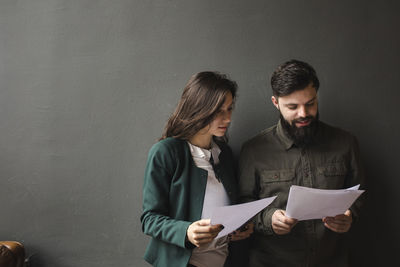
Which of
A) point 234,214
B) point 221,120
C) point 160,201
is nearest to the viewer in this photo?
point 234,214

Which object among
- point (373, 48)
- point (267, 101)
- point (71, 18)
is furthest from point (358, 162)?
point (71, 18)

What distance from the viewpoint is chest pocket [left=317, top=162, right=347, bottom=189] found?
1.46 metres

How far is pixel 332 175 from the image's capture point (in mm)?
1468

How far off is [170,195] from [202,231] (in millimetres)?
255

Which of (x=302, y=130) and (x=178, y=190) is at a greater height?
(x=302, y=130)

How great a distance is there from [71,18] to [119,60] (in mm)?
365

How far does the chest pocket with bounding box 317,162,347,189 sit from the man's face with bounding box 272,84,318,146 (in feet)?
0.49

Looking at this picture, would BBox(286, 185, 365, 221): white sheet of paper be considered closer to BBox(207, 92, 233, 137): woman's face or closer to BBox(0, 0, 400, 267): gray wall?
BBox(207, 92, 233, 137): woman's face

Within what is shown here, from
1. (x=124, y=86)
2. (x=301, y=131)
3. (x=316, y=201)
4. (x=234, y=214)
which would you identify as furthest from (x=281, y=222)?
(x=124, y=86)

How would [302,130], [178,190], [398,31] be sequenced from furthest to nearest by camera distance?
[398,31], [302,130], [178,190]

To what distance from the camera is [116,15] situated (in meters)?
1.79

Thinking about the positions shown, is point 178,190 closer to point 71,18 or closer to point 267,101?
point 267,101

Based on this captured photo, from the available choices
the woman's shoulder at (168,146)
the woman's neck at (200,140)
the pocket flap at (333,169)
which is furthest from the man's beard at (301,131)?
the woman's shoulder at (168,146)

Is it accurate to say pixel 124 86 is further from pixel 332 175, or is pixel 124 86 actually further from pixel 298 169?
pixel 332 175
